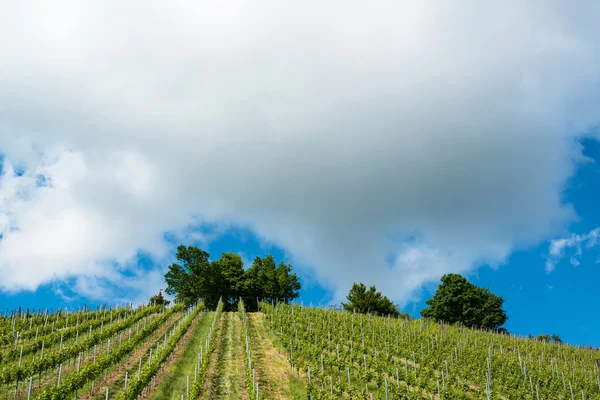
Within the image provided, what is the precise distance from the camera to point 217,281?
66.1m

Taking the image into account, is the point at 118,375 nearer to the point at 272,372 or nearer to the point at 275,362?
the point at 272,372

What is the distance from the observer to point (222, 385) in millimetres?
22359

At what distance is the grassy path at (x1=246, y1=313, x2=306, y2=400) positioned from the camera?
22266 millimetres

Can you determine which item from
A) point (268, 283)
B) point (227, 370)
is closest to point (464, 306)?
point (268, 283)

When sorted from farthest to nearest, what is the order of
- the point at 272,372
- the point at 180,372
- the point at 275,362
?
the point at 275,362 → the point at 272,372 → the point at 180,372

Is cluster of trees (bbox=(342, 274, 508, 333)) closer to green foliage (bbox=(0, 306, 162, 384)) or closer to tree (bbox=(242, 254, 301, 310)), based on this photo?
tree (bbox=(242, 254, 301, 310))

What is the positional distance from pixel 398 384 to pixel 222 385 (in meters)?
10.4

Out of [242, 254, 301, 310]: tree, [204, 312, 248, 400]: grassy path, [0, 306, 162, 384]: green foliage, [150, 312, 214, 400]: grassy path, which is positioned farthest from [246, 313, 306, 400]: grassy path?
[242, 254, 301, 310]: tree

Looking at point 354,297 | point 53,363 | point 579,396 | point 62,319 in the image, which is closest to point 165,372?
point 53,363

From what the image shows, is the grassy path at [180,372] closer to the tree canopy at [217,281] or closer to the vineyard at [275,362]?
the vineyard at [275,362]

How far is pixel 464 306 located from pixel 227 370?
172ft

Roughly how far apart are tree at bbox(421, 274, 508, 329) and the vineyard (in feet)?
66.9

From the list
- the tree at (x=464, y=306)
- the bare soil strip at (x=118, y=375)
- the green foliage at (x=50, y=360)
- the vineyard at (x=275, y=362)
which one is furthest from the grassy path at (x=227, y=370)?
the tree at (x=464, y=306)

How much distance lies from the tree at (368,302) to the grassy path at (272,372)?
37.4m
